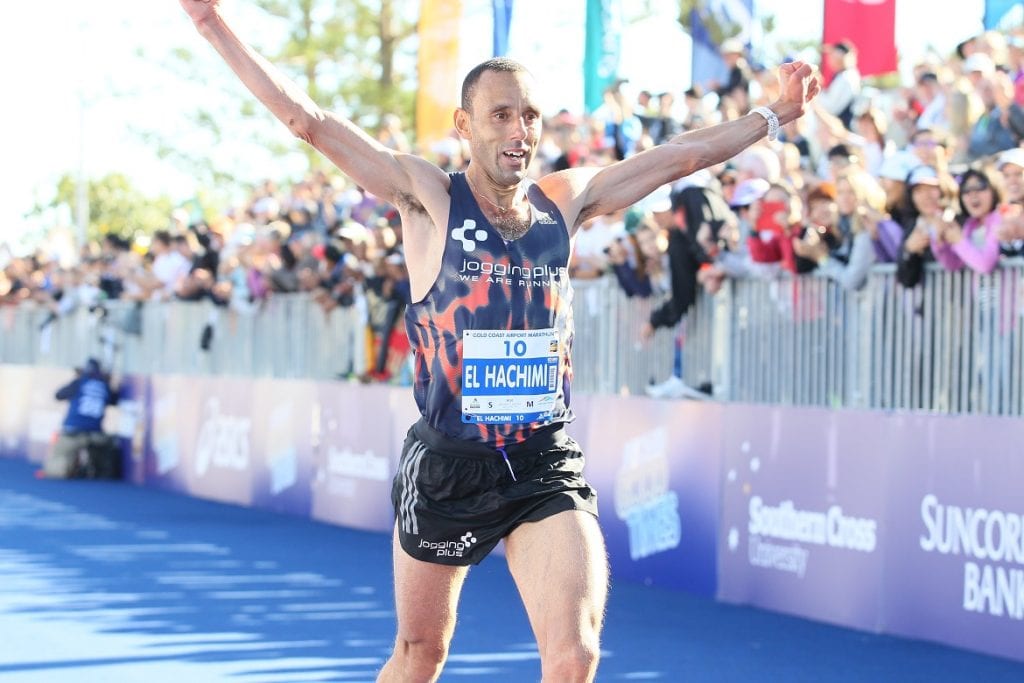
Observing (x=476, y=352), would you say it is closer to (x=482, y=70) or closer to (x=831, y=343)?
(x=482, y=70)

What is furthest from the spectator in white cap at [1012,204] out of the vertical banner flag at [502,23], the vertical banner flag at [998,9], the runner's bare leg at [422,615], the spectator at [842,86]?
the vertical banner flag at [502,23]

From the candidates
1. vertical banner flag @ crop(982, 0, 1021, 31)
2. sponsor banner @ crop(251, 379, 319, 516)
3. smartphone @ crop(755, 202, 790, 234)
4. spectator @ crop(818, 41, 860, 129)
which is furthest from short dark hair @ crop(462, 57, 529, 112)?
sponsor banner @ crop(251, 379, 319, 516)

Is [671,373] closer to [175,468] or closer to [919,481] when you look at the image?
[919,481]

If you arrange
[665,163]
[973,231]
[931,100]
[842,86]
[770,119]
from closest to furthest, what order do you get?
[665,163]
[770,119]
[973,231]
[931,100]
[842,86]

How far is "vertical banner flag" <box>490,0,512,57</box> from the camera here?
21.1 m

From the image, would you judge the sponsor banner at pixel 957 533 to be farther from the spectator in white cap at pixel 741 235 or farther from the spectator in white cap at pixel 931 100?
the spectator in white cap at pixel 931 100

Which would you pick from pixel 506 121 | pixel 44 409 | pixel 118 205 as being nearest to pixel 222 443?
pixel 44 409

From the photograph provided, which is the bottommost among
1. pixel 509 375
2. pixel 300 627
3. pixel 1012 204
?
pixel 300 627

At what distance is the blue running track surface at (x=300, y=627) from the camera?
8.59 metres

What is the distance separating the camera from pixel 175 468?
20.7 metres

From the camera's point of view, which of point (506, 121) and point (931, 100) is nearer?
point (506, 121)

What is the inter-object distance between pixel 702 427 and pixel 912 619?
95.7 inches

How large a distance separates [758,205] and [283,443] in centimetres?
773

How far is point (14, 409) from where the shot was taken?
2672 cm
